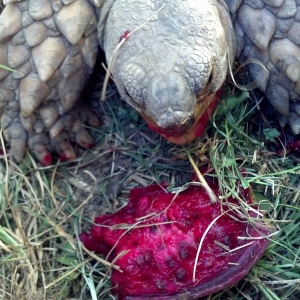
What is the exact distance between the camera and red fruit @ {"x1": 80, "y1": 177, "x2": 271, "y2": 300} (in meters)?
1.85

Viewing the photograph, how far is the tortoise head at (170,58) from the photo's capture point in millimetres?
1708

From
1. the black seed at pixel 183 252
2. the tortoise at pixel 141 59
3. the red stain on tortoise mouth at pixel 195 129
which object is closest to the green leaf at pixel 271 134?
the tortoise at pixel 141 59

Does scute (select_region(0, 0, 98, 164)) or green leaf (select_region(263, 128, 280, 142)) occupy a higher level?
scute (select_region(0, 0, 98, 164))

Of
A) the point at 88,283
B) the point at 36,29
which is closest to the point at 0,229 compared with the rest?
the point at 88,283

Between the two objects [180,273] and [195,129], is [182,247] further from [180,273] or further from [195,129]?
[195,129]

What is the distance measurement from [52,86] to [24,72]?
106mm

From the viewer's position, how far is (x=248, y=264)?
184 centimetres

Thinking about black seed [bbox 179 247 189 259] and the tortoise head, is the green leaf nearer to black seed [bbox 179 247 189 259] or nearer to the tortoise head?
the tortoise head

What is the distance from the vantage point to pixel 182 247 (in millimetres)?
1875

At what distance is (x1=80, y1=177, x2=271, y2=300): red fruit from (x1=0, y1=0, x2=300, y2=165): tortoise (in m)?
0.24

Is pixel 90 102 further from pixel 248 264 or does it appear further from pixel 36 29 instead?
pixel 248 264

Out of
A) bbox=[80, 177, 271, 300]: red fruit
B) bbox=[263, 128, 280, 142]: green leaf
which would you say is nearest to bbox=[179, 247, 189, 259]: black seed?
bbox=[80, 177, 271, 300]: red fruit

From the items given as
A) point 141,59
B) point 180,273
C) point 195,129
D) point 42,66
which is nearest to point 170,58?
point 141,59

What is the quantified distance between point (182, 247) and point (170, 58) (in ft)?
1.89
